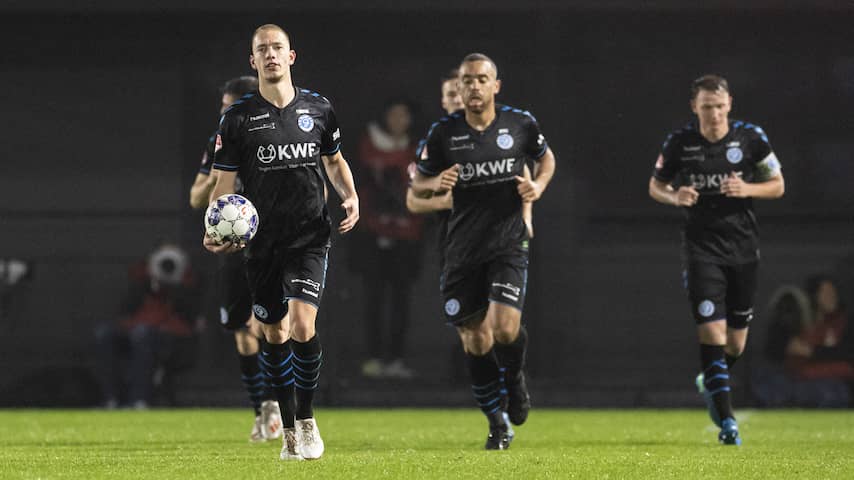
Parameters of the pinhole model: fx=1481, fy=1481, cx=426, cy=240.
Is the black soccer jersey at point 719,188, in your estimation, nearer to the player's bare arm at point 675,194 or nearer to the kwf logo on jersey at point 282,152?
the player's bare arm at point 675,194

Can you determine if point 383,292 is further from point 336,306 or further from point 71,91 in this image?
point 71,91

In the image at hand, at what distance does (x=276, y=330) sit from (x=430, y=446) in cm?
154

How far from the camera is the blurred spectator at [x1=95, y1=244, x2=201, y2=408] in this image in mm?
14008

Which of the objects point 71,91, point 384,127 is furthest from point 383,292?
point 71,91

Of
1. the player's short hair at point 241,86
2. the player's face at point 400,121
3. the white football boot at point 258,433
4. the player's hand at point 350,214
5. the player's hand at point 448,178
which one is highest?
the player's short hair at point 241,86

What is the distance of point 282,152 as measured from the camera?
24.9ft

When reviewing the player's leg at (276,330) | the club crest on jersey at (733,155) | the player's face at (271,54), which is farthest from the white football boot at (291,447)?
the club crest on jersey at (733,155)

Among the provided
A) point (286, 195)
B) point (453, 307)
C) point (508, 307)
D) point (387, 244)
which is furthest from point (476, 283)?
point (387, 244)

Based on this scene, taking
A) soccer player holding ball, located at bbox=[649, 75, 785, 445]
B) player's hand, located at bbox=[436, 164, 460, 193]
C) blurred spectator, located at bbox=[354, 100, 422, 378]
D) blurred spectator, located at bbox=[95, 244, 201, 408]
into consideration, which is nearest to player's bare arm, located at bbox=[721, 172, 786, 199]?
soccer player holding ball, located at bbox=[649, 75, 785, 445]

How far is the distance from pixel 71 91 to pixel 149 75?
82 centimetres

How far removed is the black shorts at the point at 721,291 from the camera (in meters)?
9.30

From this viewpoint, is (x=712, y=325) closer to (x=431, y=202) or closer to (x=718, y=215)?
(x=718, y=215)

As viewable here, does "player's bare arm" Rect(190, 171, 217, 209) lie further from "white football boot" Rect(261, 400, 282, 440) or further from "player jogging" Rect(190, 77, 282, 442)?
"white football boot" Rect(261, 400, 282, 440)

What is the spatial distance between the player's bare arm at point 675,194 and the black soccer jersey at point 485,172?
99 cm
